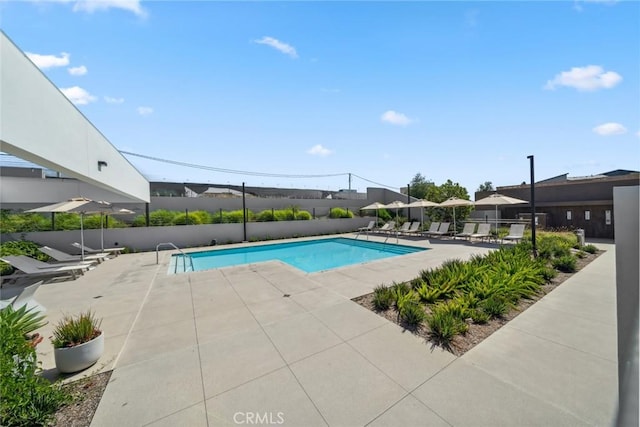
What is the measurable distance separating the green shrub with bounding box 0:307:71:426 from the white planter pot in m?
0.48

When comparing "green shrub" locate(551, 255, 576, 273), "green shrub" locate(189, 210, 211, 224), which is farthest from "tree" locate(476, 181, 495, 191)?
"green shrub" locate(189, 210, 211, 224)

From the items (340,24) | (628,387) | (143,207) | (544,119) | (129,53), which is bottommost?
(628,387)

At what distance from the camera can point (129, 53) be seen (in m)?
6.13

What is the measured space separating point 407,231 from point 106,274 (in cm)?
1367

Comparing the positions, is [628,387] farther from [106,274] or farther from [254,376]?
[106,274]

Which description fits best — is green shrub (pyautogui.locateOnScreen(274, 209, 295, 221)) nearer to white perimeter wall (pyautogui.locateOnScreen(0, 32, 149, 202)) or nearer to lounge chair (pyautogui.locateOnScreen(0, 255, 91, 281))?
lounge chair (pyautogui.locateOnScreen(0, 255, 91, 281))

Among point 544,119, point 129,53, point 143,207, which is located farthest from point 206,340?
point 143,207

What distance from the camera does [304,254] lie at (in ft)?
39.8

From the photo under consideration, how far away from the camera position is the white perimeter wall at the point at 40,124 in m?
3.05

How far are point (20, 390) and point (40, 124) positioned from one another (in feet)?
12.2

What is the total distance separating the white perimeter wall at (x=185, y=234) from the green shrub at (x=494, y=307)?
1207cm

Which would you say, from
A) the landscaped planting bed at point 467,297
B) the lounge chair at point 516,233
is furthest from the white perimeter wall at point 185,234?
the landscaped planting bed at point 467,297

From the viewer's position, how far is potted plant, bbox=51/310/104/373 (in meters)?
2.70

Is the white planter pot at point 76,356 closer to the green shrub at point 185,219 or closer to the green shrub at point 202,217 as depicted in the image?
the green shrub at point 185,219
